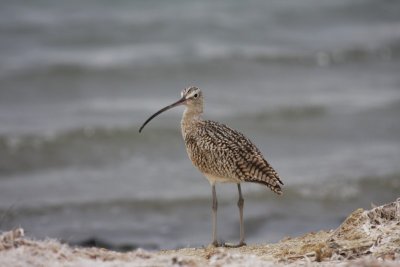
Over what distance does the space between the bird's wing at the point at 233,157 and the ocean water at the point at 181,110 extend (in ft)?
8.35

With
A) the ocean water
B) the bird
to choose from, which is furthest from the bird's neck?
the ocean water

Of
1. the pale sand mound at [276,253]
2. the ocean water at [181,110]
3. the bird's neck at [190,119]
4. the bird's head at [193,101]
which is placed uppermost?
the ocean water at [181,110]

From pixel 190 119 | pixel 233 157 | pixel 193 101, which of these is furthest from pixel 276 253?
pixel 193 101

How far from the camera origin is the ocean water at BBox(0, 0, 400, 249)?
11.7 meters

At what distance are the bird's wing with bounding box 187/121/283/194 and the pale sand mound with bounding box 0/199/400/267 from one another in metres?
0.75

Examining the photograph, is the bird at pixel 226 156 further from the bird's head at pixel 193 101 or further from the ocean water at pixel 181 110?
the ocean water at pixel 181 110

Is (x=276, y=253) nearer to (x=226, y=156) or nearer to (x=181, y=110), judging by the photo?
(x=226, y=156)

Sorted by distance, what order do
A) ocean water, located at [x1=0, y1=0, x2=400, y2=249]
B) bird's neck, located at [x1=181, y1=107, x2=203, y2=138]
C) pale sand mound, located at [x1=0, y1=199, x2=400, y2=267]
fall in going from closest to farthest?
1. pale sand mound, located at [x1=0, y1=199, x2=400, y2=267]
2. bird's neck, located at [x1=181, y1=107, x2=203, y2=138]
3. ocean water, located at [x1=0, y1=0, x2=400, y2=249]

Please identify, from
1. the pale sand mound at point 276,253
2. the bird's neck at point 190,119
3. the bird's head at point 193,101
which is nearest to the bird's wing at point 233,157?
the bird's neck at point 190,119

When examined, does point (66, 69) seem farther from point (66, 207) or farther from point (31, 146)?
point (66, 207)

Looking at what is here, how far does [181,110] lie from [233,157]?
8.80m

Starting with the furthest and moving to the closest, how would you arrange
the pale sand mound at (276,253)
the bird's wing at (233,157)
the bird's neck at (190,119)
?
the bird's neck at (190,119) < the bird's wing at (233,157) < the pale sand mound at (276,253)

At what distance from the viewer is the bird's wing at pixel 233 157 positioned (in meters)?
7.31

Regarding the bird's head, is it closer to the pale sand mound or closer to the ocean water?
the pale sand mound
